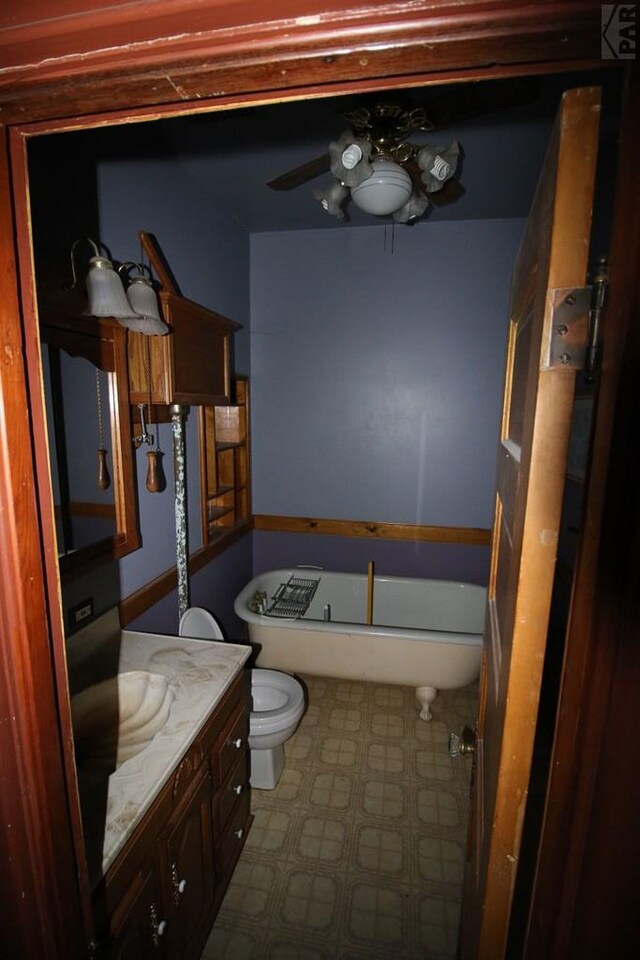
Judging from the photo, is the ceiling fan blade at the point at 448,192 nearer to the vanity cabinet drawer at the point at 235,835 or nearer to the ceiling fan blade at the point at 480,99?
the ceiling fan blade at the point at 480,99

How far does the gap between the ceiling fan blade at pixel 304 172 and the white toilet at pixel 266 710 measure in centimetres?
198

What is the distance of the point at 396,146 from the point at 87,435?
162 centimetres

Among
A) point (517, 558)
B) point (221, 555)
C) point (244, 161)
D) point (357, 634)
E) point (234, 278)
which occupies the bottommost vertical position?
point (357, 634)

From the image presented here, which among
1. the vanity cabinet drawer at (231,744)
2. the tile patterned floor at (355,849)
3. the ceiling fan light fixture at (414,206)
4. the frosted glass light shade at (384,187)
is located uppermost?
the ceiling fan light fixture at (414,206)

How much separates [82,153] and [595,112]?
1764 mm

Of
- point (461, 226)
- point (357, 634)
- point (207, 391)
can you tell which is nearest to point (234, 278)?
point (207, 391)

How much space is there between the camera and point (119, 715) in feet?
4.68

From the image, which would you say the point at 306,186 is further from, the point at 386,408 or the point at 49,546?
the point at 49,546

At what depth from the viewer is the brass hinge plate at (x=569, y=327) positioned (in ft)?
1.66

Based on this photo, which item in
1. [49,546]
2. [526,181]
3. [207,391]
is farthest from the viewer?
[526,181]

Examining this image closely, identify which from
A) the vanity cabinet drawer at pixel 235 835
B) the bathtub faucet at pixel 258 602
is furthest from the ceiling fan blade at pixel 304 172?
the vanity cabinet drawer at pixel 235 835

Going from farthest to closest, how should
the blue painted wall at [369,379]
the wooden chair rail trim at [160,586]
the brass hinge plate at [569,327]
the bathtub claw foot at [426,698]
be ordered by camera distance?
the blue painted wall at [369,379] < the bathtub claw foot at [426,698] < the wooden chair rail trim at [160,586] < the brass hinge plate at [569,327]

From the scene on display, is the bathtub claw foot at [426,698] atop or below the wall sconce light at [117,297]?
below

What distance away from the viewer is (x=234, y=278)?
115 inches
